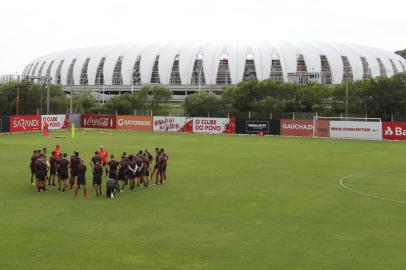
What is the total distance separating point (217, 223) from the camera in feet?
49.3

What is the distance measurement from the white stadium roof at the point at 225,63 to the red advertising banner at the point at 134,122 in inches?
2085

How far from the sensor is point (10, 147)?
38.7m

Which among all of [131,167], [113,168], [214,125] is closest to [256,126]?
[214,125]

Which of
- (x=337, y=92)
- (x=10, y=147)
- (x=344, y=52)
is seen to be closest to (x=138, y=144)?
(x=10, y=147)

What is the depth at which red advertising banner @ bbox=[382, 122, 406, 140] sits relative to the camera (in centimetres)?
4938

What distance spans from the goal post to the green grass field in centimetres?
2420

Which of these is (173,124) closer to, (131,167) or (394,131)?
(394,131)

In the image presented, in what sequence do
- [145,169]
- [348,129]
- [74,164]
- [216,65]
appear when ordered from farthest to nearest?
[216,65], [348,129], [145,169], [74,164]

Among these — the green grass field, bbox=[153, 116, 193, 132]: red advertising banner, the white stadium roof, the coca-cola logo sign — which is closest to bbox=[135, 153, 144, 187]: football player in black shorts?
the green grass field

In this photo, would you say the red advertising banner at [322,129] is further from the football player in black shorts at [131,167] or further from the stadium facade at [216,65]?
the stadium facade at [216,65]

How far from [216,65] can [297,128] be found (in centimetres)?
6283

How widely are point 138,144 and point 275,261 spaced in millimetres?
32502

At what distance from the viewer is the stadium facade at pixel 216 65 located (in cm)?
11544

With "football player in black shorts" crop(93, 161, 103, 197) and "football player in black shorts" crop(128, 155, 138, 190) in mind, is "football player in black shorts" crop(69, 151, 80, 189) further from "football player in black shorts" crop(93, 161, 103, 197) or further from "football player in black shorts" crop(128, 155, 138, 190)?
"football player in black shorts" crop(128, 155, 138, 190)
